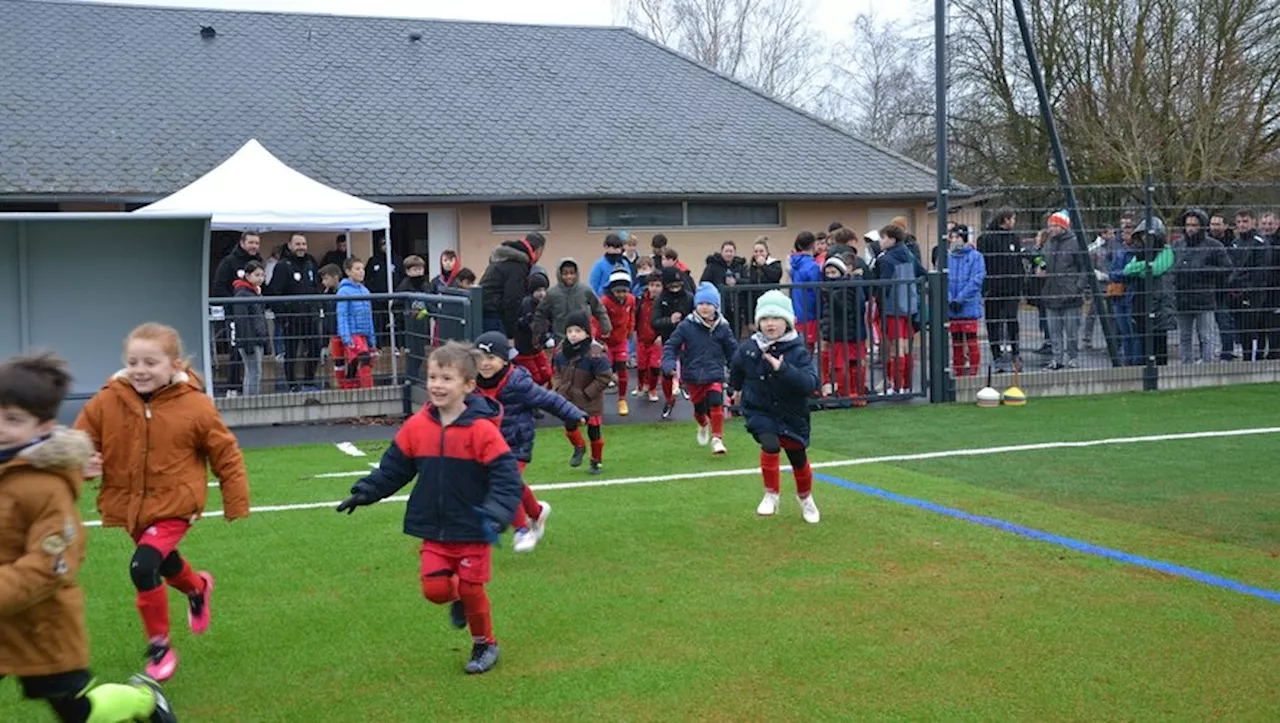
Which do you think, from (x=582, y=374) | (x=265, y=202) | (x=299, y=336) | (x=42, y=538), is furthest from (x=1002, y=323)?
(x=42, y=538)

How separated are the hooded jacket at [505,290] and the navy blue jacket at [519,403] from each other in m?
5.75

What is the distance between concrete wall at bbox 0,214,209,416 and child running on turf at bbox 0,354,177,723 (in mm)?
9015

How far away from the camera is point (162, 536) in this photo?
610cm

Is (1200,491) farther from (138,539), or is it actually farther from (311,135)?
(311,135)

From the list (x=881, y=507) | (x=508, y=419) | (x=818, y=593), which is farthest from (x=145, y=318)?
(x=818, y=593)

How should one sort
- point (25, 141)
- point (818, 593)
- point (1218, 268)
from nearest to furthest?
point (818, 593) < point (1218, 268) < point (25, 141)

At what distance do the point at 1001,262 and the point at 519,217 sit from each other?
1158cm

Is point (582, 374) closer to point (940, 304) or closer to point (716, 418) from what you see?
point (716, 418)

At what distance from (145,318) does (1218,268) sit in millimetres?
12243

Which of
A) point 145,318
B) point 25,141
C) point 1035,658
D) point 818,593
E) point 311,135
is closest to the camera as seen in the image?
point 1035,658

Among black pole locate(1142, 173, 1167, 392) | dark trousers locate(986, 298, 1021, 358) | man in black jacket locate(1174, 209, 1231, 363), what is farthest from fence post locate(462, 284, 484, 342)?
man in black jacket locate(1174, 209, 1231, 363)

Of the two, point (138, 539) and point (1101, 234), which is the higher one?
point (1101, 234)

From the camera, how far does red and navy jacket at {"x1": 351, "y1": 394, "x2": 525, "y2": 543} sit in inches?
240

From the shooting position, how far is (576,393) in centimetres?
1215
